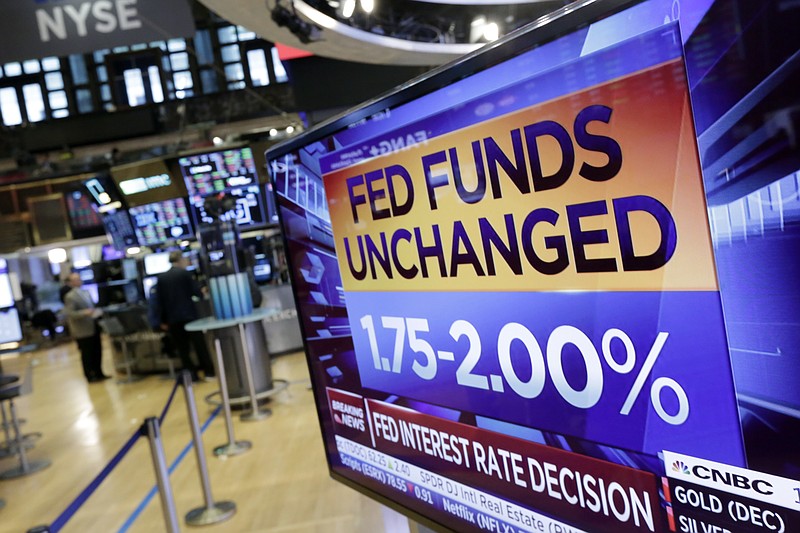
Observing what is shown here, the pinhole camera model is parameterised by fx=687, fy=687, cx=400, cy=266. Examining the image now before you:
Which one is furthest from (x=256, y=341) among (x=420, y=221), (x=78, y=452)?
(x=420, y=221)

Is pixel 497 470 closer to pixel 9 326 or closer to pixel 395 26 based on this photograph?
pixel 9 326

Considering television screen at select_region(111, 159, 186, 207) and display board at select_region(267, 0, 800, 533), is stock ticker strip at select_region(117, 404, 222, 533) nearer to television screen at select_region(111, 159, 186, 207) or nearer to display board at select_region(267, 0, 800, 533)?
display board at select_region(267, 0, 800, 533)

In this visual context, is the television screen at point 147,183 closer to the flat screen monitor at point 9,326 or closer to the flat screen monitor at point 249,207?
the flat screen monitor at point 249,207

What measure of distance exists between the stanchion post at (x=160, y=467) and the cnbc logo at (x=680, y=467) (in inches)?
92.8

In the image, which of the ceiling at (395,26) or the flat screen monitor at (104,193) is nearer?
the ceiling at (395,26)

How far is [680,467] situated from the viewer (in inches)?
36.1

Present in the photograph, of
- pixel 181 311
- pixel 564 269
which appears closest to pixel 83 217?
A: pixel 181 311

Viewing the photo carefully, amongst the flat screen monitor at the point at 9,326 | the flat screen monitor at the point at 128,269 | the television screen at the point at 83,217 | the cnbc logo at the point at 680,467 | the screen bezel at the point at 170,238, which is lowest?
the cnbc logo at the point at 680,467

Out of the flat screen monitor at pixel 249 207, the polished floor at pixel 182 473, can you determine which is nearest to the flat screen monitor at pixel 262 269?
the flat screen monitor at pixel 249 207

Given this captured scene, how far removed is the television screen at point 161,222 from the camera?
8703 mm

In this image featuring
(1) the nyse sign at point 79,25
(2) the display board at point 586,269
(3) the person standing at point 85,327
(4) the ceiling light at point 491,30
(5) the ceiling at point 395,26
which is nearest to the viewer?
(2) the display board at point 586,269

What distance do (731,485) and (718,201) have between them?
1.16 ft

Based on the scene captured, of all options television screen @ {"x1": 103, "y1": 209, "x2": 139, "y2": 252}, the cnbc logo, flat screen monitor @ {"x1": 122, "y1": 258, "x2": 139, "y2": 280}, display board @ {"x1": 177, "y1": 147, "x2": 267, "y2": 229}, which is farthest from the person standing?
the cnbc logo

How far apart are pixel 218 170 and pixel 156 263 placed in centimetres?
472
